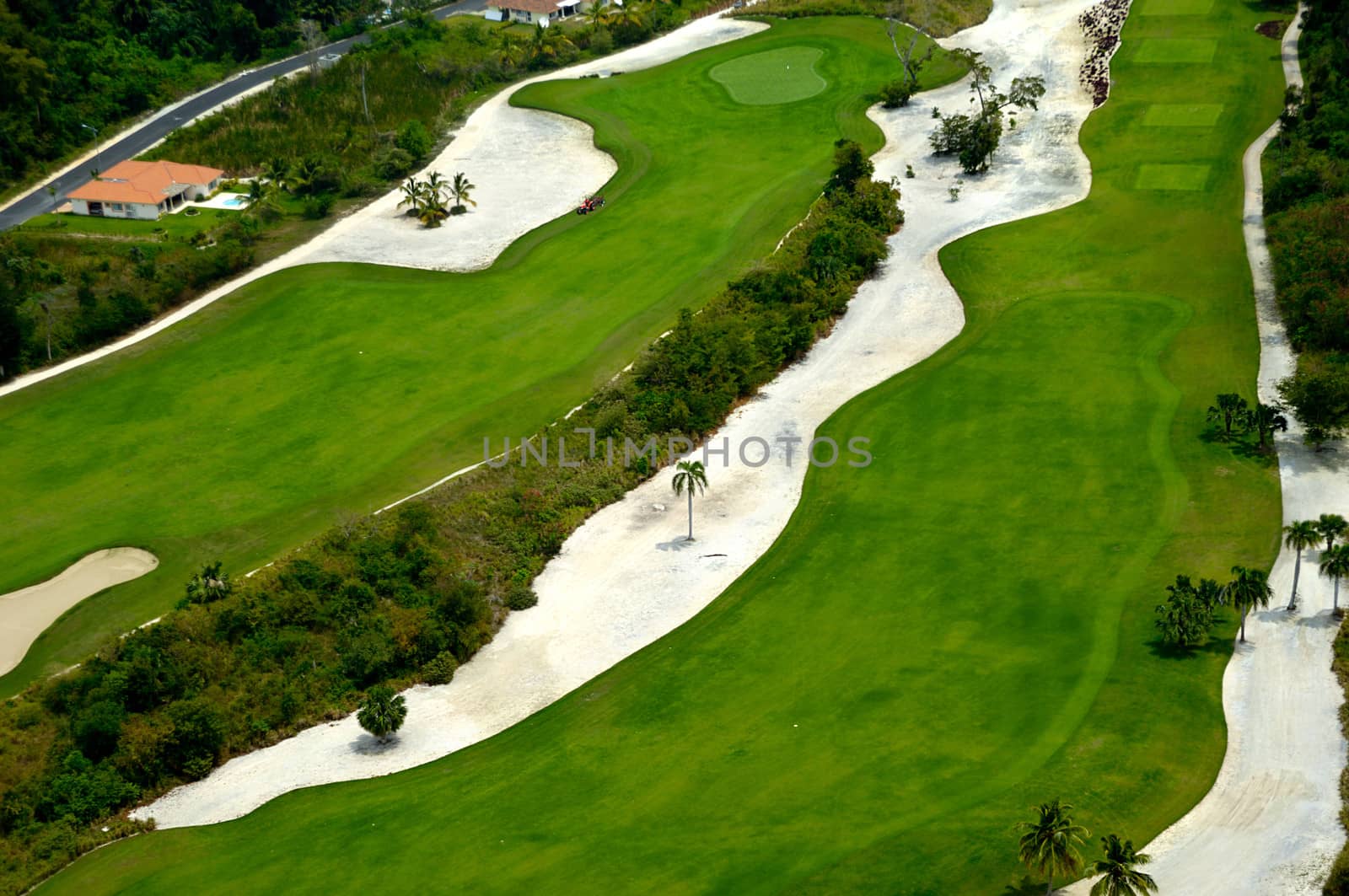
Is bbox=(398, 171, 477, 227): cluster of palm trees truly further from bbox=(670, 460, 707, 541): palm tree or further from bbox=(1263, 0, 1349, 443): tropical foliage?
bbox=(1263, 0, 1349, 443): tropical foliage

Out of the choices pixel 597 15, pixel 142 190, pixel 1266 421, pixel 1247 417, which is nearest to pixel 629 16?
pixel 597 15

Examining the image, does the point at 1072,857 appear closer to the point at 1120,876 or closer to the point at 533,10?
the point at 1120,876

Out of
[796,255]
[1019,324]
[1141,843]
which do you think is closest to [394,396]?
[796,255]

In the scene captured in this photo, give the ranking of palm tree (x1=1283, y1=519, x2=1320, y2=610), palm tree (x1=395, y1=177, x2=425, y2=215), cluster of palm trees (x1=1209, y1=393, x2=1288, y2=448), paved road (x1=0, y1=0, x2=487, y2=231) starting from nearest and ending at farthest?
1. palm tree (x1=1283, y1=519, x2=1320, y2=610)
2. cluster of palm trees (x1=1209, y1=393, x2=1288, y2=448)
3. palm tree (x1=395, y1=177, x2=425, y2=215)
4. paved road (x1=0, y1=0, x2=487, y2=231)

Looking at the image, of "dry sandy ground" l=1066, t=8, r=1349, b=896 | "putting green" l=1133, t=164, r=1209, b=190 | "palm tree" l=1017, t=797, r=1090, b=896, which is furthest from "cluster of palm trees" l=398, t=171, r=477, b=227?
"palm tree" l=1017, t=797, r=1090, b=896

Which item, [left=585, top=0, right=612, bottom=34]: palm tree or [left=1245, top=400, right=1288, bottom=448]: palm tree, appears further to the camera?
[left=585, top=0, right=612, bottom=34]: palm tree

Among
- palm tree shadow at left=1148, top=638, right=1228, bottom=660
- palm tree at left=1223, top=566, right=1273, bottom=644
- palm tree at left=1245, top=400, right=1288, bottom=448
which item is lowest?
palm tree shadow at left=1148, top=638, right=1228, bottom=660

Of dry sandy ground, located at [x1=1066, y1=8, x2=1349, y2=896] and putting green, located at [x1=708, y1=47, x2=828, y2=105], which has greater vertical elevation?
putting green, located at [x1=708, y1=47, x2=828, y2=105]

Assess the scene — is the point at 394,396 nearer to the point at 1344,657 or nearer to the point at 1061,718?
the point at 1061,718
